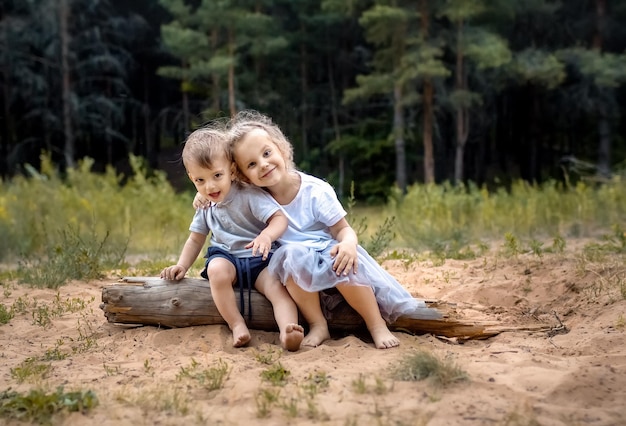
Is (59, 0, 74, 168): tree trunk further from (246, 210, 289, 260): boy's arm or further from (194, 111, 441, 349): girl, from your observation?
(246, 210, 289, 260): boy's arm

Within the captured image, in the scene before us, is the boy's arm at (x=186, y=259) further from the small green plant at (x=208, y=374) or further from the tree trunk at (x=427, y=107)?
the tree trunk at (x=427, y=107)

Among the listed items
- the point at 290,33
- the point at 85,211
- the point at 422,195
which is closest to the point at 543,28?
the point at 290,33

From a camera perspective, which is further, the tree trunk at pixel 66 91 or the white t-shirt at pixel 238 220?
the tree trunk at pixel 66 91

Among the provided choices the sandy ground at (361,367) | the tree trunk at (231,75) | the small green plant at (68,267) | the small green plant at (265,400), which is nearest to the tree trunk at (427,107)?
the tree trunk at (231,75)

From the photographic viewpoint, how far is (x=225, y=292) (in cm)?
366

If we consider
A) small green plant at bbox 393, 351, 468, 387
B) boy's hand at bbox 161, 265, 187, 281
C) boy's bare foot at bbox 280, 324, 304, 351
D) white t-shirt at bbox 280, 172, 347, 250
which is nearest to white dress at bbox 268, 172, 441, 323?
white t-shirt at bbox 280, 172, 347, 250

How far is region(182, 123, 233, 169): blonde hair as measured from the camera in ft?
11.7

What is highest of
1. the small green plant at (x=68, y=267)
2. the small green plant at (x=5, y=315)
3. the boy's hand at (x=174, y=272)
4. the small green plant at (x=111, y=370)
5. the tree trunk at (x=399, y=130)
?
the boy's hand at (x=174, y=272)

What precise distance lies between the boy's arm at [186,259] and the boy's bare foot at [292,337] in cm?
80

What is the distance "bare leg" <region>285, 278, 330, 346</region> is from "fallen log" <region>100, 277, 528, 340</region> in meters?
0.12

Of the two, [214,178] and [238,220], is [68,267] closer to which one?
[238,220]

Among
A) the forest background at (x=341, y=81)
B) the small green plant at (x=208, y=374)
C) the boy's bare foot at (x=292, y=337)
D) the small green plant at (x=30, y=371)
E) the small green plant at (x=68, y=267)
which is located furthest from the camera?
the forest background at (x=341, y=81)

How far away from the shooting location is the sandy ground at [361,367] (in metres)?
2.54

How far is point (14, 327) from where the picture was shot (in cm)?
427
